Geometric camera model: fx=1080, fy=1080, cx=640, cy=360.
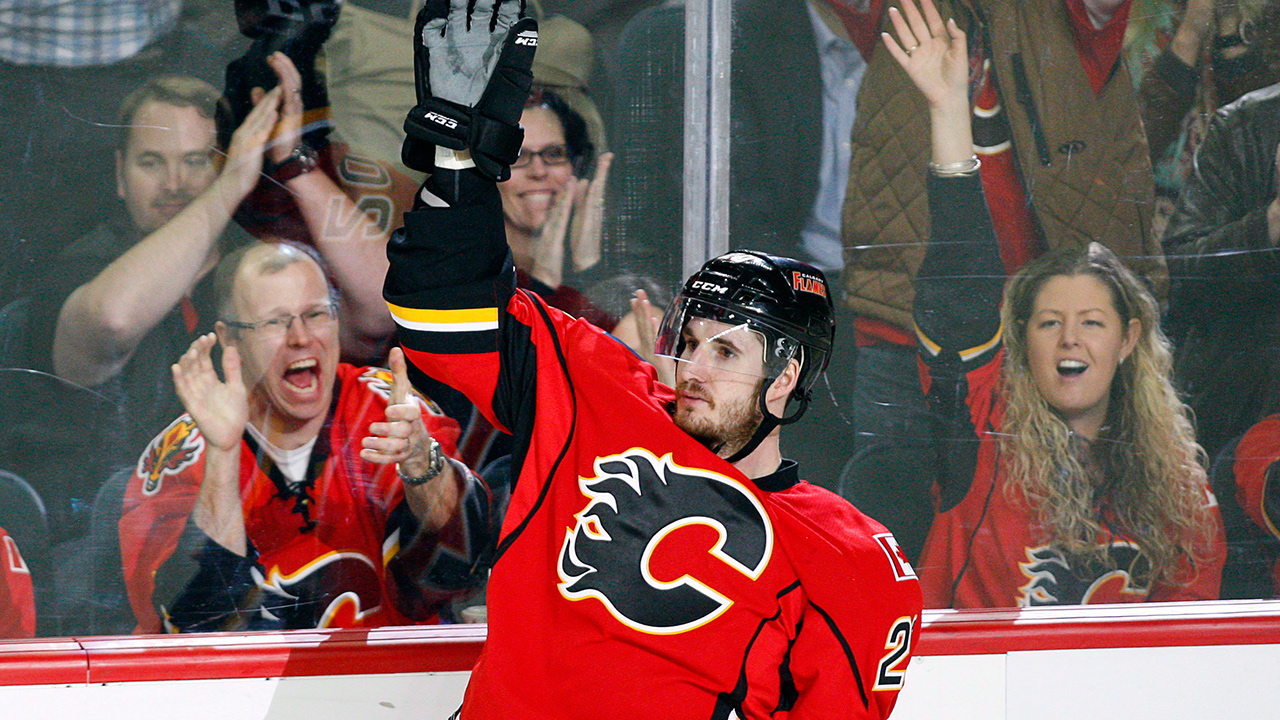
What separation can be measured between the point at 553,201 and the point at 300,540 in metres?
0.85

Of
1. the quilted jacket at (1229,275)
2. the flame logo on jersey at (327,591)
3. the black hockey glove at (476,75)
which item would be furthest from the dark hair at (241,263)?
the quilted jacket at (1229,275)

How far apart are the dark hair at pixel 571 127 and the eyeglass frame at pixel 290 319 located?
0.57 metres

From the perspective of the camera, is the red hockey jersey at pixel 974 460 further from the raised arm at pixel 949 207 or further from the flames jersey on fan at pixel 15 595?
the flames jersey on fan at pixel 15 595

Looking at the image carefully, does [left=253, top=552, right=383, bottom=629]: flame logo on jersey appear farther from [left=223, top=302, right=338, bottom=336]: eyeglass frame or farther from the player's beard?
the player's beard

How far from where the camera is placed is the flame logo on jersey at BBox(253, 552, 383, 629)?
215 centimetres

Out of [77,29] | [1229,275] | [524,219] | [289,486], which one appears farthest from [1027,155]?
[77,29]

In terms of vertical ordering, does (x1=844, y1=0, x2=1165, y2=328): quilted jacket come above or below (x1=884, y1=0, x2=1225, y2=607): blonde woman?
above

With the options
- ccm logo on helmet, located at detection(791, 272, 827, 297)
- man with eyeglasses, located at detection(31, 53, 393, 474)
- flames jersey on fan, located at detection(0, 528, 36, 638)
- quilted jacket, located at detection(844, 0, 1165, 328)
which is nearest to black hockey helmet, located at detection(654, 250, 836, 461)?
ccm logo on helmet, located at detection(791, 272, 827, 297)

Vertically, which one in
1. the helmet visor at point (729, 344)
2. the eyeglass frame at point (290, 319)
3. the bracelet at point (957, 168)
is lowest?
the eyeglass frame at point (290, 319)

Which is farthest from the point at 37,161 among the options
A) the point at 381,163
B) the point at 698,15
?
the point at 698,15

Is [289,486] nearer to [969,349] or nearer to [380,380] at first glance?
[380,380]

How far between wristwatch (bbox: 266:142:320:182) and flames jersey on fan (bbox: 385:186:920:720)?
0.58 meters

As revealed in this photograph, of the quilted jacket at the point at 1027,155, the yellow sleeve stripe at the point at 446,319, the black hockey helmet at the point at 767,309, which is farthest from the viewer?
the quilted jacket at the point at 1027,155

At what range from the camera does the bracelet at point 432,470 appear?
221 centimetres
